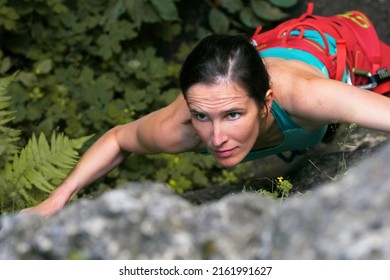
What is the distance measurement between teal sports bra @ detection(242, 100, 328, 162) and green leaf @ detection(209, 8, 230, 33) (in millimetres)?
2146

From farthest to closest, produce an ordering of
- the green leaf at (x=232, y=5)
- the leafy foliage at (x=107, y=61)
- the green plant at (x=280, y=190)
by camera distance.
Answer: the green leaf at (x=232, y=5) → the leafy foliage at (x=107, y=61) → the green plant at (x=280, y=190)

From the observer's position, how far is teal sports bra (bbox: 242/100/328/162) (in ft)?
10.5

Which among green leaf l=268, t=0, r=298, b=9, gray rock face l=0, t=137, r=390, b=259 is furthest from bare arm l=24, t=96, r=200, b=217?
green leaf l=268, t=0, r=298, b=9

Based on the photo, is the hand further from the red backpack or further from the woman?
the red backpack

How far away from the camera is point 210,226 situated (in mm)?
1550

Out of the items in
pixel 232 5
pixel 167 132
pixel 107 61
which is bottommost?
pixel 107 61

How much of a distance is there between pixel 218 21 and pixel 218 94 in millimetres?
2928

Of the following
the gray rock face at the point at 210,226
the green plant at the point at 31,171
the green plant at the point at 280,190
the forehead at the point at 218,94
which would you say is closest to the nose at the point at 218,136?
the forehead at the point at 218,94

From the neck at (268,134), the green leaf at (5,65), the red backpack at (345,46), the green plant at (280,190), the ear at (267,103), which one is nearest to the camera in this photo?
the green plant at (280,190)

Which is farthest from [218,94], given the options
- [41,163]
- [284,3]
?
[284,3]

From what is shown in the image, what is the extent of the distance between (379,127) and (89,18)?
10.5ft

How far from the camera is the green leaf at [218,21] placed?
559 cm

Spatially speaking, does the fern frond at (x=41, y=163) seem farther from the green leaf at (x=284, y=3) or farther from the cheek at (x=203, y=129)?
the green leaf at (x=284, y=3)

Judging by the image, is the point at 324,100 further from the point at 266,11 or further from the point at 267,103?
the point at 266,11
